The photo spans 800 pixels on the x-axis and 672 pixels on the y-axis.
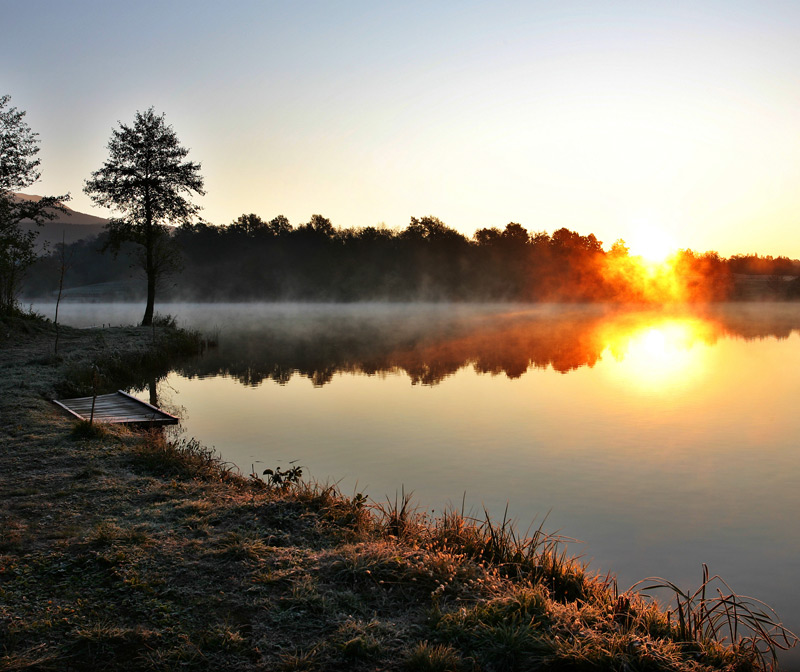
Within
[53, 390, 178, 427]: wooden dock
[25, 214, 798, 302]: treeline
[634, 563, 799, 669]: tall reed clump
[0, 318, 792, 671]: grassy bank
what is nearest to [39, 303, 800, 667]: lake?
[634, 563, 799, 669]: tall reed clump

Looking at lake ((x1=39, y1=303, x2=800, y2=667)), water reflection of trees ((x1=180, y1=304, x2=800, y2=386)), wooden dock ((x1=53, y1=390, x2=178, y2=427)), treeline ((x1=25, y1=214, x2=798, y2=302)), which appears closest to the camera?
lake ((x1=39, y1=303, x2=800, y2=667))

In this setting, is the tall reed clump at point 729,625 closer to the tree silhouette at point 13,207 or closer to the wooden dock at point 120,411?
the wooden dock at point 120,411

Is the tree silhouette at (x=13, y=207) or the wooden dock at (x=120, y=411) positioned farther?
the tree silhouette at (x=13, y=207)

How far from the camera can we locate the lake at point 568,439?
7.01 metres

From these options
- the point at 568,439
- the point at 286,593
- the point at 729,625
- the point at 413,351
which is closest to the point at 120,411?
the point at 286,593

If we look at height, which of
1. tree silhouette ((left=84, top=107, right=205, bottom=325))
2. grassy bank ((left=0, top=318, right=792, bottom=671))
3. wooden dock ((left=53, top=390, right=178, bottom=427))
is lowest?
wooden dock ((left=53, top=390, right=178, bottom=427))

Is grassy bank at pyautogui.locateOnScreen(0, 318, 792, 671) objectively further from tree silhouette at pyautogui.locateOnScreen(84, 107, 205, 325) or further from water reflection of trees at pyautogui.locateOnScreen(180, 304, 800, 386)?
tree silhouette at pyautogui.locateOnScreen(84, 107, 205, 325)

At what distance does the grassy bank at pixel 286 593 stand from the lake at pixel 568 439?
1.16 metres

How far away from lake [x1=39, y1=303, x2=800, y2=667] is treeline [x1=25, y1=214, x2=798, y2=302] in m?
70.6

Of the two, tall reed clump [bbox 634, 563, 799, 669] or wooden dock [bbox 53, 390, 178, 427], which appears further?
wooden dock [bbox 53, 390, 178, 427]

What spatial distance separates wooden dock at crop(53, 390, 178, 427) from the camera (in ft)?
36.6

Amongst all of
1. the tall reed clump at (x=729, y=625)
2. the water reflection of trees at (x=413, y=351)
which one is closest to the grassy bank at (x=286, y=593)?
the tall reed clump at (x=729, y=625)

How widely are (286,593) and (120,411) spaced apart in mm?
8937

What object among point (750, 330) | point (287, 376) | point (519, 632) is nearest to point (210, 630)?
point (519, 632)
